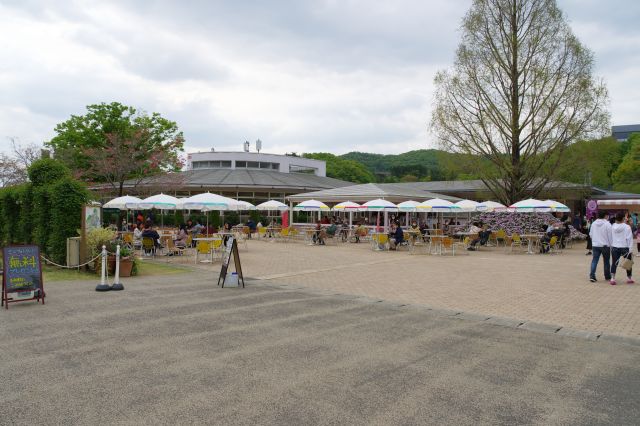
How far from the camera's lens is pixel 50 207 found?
41.5ft

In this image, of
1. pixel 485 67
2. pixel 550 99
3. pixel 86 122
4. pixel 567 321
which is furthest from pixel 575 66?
pixel 86 122

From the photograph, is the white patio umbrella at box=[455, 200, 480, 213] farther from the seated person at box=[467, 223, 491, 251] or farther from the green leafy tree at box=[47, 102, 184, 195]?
the green leafy tree at box=[47, 102, 184, 195]

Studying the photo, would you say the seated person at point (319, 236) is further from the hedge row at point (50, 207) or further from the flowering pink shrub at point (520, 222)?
the hedge row at point (50, 207)

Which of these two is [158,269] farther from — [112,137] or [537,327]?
[112,137]

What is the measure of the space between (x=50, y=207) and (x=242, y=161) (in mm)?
33775

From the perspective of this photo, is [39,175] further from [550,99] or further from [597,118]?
[597,118]

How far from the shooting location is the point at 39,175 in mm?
13195

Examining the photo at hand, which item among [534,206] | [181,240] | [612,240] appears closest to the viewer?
[612,240]

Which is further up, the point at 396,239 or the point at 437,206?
the point at 437,206

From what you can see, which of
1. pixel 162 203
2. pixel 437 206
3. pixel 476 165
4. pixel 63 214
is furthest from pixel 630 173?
pixel 63 214

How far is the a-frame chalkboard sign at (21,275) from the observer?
7328 millimetres

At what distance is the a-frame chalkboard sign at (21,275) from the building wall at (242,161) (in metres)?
38.2

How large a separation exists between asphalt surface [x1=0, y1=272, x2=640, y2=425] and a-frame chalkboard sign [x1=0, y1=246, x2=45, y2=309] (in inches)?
7.8

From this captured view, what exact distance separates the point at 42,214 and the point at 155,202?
4.67 m
